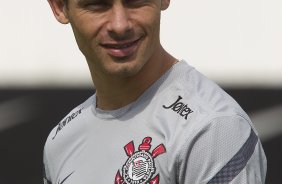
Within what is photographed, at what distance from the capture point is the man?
2.77 m

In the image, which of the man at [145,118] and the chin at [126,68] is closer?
the man at [145,118]

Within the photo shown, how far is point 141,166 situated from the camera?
2.89 meters

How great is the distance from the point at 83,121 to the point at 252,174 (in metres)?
0.87

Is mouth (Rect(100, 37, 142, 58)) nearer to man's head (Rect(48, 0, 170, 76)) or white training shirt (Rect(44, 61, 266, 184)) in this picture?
man's head (Rect(48, 0, 170, 76))

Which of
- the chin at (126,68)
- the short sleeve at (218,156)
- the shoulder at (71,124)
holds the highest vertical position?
the chin at (126,68)

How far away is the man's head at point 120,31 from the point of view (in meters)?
2.95

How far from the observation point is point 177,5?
6.58m

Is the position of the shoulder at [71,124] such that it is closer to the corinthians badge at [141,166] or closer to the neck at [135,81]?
the neck at [135,81]

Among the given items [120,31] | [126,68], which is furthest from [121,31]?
[126,68]

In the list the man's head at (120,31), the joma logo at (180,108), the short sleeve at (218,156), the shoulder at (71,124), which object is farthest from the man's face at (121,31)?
the shoulder at (71,124)

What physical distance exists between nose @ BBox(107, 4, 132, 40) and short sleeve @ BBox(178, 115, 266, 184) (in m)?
0.41

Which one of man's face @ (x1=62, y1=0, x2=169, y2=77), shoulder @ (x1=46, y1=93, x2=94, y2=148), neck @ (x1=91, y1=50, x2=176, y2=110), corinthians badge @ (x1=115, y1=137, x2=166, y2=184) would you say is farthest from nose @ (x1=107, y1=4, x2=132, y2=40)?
shoulder @ (x1=46, y1=93, x2=94, y2=148)

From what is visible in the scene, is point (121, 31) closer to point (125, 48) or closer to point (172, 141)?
point (125, 48)

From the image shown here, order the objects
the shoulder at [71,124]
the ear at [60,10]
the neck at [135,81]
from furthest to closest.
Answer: the shoulder at [71,124], the ear at [60,10], the neck at [135,81]
